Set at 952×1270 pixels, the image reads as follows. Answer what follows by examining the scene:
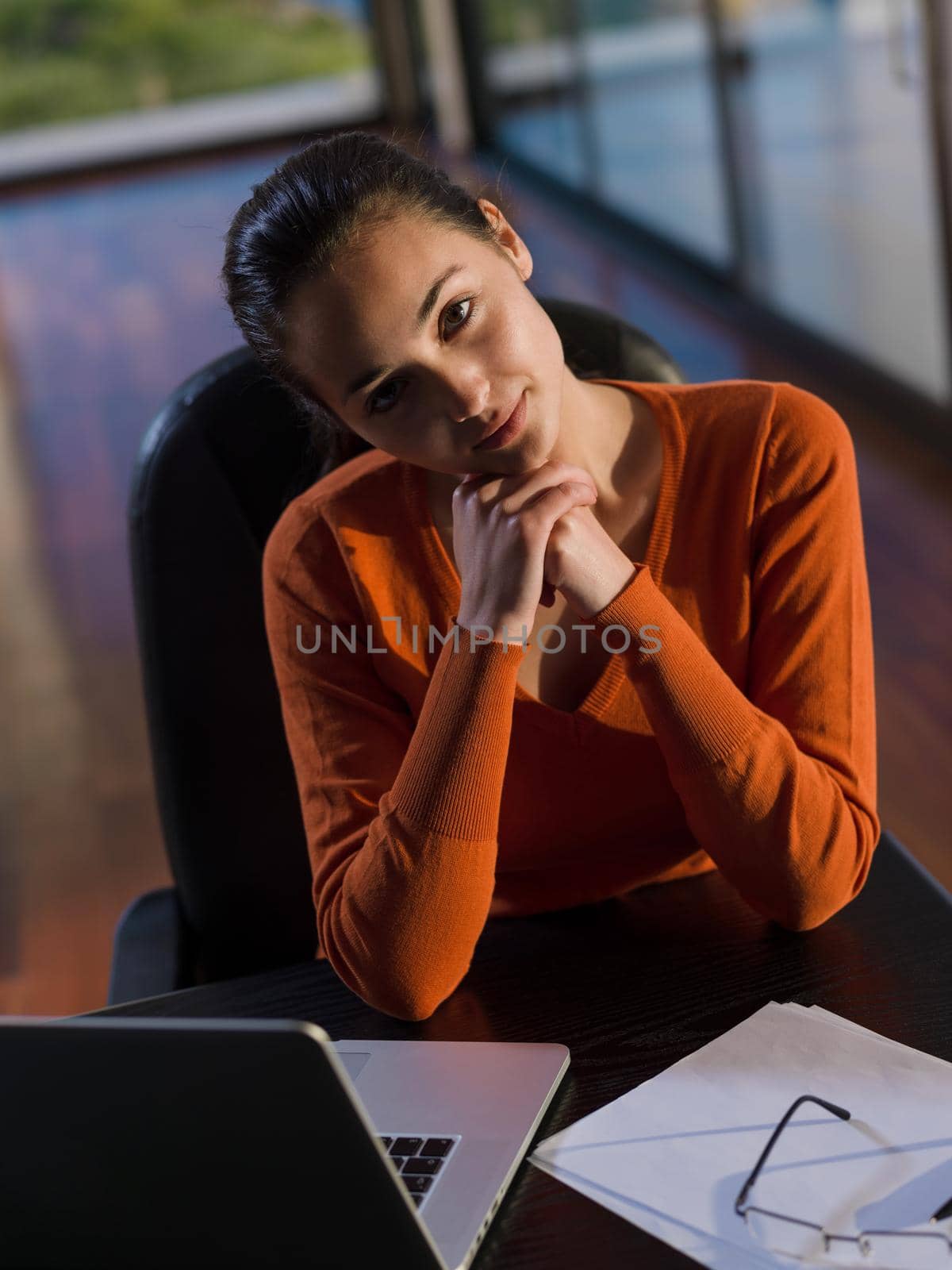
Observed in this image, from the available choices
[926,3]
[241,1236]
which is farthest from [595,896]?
[926,3]

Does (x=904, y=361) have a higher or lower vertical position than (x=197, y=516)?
lower

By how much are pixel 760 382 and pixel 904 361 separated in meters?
2.76

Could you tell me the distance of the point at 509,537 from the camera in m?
1.13

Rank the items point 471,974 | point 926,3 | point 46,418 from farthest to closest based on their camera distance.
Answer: point 46,418 < point 926,3 < point 471,974

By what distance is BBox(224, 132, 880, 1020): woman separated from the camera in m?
1.08

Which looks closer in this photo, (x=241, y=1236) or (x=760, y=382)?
(x=241, y=1236)

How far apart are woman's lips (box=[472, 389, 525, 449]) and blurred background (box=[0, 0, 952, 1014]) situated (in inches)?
9.4

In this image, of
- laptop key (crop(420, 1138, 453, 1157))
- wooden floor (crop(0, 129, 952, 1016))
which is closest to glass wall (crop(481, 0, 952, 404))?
wooden floor (crop(0, 129, 952, 1016))

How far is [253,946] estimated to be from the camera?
1.38m

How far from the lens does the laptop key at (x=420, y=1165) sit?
854mm

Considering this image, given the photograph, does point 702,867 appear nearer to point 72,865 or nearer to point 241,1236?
point 241,1236

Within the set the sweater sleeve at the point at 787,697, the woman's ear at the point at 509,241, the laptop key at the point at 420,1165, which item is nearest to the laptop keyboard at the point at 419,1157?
the laptop key at the point at 420,1165

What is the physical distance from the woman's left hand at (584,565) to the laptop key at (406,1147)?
418mm

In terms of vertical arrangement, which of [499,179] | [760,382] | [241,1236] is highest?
[499,179]
